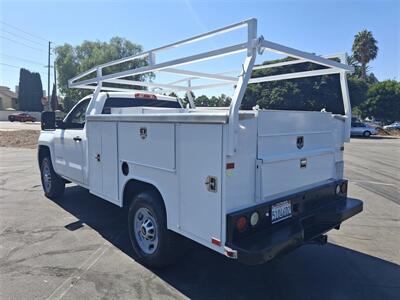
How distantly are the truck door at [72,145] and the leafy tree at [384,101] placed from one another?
123 ft

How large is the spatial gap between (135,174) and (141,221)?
23.4 inches

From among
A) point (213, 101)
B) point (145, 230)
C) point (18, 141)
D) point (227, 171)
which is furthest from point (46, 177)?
point (18, 141)

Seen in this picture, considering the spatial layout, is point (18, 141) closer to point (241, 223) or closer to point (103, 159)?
point (103, 159)

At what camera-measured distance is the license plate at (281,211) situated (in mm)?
3252

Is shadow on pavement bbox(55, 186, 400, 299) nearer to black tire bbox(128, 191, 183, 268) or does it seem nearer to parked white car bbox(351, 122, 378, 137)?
black tire bbox(128, 191, 183, 268)

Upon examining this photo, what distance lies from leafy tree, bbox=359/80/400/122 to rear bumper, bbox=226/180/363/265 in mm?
37029

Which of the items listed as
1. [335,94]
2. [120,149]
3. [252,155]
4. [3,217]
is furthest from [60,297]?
[335,94]

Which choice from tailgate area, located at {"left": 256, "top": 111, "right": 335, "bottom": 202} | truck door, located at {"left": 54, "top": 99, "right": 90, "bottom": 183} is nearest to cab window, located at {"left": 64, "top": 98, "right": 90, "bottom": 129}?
truck door, located at {"left": 54, "top": 99, "right": 90, "bottom": 183}

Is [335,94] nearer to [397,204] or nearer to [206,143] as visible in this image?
[397,204]

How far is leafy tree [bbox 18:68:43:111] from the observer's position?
66.3 m

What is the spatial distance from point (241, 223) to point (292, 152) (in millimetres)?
1095

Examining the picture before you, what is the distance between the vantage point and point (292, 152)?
3.56 metres

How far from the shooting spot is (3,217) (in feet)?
19.0

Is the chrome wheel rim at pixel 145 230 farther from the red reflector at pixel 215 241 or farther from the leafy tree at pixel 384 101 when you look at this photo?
the leafy tree at pixel 384 101
